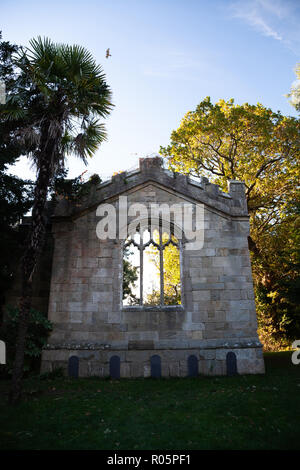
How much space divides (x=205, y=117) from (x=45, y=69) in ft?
34.0

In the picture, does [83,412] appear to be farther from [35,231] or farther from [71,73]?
[71,73]

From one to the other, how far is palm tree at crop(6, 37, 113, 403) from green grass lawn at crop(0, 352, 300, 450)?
3.82m

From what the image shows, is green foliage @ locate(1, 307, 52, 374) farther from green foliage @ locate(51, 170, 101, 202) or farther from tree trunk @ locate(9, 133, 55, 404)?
green foliage @ locate(51, 170, 101, 202)

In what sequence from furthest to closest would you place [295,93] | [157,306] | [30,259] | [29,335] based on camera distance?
1. [295,93]
2. [157,306]
3. [29,335]
4. [30,259]

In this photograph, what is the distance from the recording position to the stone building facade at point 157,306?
9445 mm

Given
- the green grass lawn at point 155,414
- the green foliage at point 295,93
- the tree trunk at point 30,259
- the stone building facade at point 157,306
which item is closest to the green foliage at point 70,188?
the stone building facade at point 157,306

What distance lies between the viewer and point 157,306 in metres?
10.0

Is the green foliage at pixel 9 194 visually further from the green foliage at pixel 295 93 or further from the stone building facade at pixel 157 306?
the green foliage at pixel 295 93

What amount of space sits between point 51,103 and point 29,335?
696 centimetres

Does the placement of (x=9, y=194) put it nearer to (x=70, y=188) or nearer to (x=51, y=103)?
(x=70, y=188)

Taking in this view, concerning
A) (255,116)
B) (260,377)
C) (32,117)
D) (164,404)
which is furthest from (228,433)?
(255,116)

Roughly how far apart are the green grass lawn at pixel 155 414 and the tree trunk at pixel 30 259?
0.66m

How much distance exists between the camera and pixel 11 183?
1027cm

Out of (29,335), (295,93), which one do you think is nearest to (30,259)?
(29,335)
